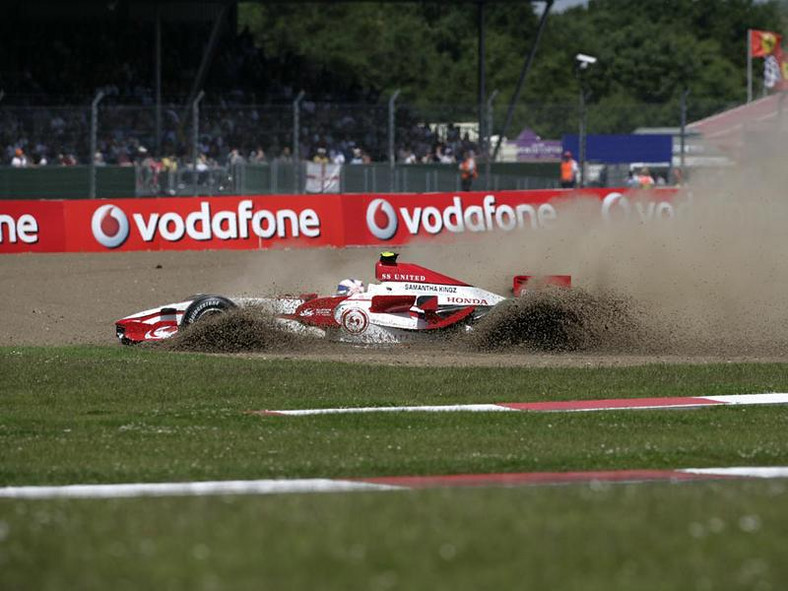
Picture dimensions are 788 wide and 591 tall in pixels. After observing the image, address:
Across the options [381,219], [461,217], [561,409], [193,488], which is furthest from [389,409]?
[461,217]

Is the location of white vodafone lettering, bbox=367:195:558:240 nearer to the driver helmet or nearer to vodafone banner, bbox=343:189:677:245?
vodafone banner, bbox=343:189:677:245

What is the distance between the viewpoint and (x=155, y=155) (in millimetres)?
32531

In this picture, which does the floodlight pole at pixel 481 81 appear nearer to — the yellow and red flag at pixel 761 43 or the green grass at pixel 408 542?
the yellow and red flag at pixel 761 43

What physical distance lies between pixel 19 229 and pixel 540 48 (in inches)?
2511

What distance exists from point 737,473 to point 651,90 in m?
75.3

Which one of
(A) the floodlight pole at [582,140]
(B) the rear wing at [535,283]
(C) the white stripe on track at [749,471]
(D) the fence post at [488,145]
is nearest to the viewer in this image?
(C) the white stripe on track at [749,471]

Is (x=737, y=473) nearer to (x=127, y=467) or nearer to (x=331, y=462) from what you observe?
(x=331, y=462)

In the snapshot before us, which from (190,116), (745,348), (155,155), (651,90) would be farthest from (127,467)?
(651,90)

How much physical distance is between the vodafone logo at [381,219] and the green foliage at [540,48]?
43.2 meters

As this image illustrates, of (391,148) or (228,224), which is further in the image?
(391,148)

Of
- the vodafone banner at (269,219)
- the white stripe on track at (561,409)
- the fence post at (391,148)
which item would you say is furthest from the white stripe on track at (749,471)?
the fence post at (391,148)

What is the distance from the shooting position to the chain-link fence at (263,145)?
3000 cm

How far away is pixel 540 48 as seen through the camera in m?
86.2

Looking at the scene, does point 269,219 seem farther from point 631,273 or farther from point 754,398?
point 754,398
